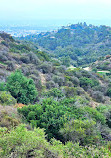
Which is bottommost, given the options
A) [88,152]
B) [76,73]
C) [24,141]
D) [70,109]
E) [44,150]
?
[76,73]

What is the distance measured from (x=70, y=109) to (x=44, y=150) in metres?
4.27

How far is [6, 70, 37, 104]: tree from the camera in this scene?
33.6 feet

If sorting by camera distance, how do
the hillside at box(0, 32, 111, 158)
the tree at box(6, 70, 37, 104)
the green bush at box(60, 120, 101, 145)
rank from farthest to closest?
the tree at box(6, 70, 37, 104) < the green bush at box(60, 120, 101, 145) < the hillside at box(0, 32, 111, 158)

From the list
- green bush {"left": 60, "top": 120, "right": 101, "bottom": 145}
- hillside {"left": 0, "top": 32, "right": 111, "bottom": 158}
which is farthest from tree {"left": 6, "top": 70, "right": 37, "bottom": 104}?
green bush {"left": 60, "top": 120, "right": 101, "bottom": 145}

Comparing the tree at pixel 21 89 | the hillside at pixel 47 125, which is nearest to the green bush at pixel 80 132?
the hillside at pixel 47 125

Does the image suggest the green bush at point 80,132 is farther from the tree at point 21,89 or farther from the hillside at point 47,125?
the tree at point 21,89

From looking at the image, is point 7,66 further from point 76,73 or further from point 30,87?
point 76,73

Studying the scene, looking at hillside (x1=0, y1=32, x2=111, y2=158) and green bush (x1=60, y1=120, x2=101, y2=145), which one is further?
green bush (x1=60, y1=120, x2=101, y2=145)

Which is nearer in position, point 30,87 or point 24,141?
point 24,141

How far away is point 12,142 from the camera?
4.20 m

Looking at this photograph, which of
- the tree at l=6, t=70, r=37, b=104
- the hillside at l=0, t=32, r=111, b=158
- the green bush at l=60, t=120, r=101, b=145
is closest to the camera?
the hillside at l=0, t=32, r=111, b=158

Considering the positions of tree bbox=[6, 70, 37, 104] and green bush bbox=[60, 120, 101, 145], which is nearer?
green bush bbox=[60, 120, 101, 145]

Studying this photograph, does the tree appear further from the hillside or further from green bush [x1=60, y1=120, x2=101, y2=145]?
green bush [x1=60, y1=120, x2=101, y2=145]

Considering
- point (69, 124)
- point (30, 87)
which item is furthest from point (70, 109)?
point (30, 87)
